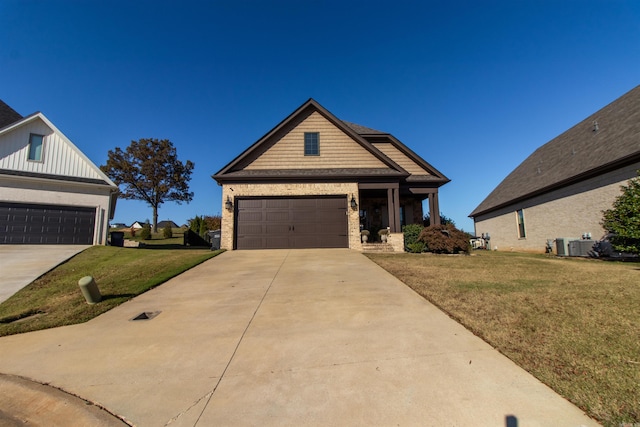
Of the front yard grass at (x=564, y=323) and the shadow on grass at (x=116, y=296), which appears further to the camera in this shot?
the shadow on grass at (x=116, y=296)

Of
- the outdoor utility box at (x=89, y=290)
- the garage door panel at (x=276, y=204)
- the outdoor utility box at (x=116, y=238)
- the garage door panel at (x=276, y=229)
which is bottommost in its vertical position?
the outdoor utility box at (x=89, y=290)

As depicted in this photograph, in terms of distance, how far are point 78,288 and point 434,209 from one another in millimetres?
16180

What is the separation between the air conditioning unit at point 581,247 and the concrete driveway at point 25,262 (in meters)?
20.9

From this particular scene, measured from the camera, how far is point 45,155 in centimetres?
1502

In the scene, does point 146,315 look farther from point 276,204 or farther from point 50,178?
point 50,178

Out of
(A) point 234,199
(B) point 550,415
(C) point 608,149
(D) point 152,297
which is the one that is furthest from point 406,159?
(B) point 550,415

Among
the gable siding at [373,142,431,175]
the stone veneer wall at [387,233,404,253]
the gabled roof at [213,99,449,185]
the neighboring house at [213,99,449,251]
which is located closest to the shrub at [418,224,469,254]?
the stone veneer wall at [387,233,404,253]

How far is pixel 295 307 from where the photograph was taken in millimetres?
5070

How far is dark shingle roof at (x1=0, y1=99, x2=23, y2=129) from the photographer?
55.4 feet

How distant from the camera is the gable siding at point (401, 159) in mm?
18125

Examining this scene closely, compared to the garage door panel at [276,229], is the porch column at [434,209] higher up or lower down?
higher up

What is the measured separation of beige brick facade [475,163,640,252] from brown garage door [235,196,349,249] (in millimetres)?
12053

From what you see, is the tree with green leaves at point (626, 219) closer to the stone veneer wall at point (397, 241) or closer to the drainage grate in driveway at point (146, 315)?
the stone veneer wall at point (397, 241)

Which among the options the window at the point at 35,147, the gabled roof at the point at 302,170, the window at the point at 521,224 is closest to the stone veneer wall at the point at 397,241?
the gabled roof at the point at 302,170
